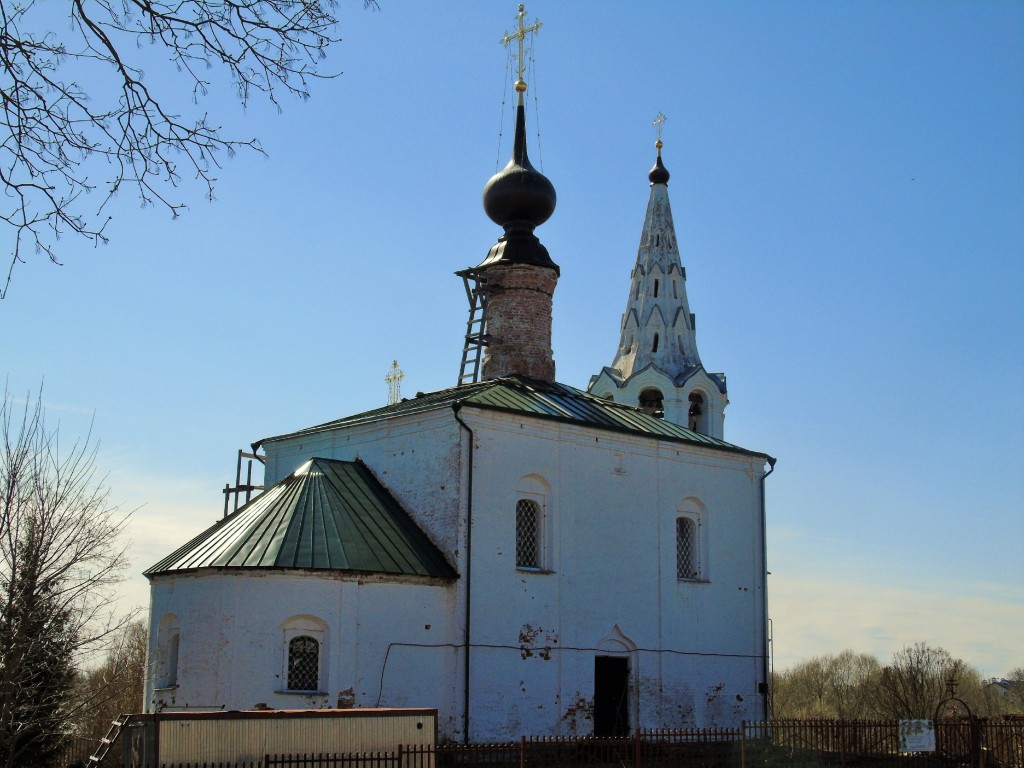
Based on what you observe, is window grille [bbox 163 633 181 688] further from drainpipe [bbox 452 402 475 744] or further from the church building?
drainpipe [bbox 452 402 475 744]

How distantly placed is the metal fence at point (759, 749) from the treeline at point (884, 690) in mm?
3197

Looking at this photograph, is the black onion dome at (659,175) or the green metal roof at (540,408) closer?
the green metal roof at (540,408)

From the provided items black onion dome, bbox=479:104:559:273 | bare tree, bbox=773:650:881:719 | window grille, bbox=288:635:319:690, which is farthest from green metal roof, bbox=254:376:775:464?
bare tree, bbox=773:650:881:719

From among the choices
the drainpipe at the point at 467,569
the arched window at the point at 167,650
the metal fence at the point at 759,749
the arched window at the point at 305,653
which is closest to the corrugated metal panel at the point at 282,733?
the metal fence at the point at 759,749

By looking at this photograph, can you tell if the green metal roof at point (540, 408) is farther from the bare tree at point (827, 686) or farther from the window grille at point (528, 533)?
the bare tree at point (827, 686)

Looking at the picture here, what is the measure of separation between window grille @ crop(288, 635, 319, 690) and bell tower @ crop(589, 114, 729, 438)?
13.5 m

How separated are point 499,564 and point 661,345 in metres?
12.5

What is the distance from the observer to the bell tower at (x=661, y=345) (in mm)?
28281

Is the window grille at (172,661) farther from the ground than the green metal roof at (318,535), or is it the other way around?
the green metal roof at (318,535)

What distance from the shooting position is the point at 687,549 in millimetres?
21078

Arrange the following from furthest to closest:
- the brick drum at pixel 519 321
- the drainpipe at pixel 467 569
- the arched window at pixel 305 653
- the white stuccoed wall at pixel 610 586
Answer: the brick drum at pixel 519 321, the white stuccoed wall at pixel 610 586, the drainpipe at pixel 467 569, the arched window at pixel 305 653

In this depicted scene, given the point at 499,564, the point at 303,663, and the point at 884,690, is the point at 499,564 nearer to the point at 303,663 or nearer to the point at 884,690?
the point at 303,663

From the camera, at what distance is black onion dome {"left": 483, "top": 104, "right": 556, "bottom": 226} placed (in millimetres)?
23188

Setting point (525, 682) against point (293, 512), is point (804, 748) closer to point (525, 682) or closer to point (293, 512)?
point (525, 682)
